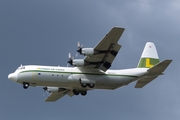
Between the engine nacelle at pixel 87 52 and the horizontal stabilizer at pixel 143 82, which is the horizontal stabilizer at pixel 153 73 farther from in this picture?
the engine nacelle at pixel 87 52

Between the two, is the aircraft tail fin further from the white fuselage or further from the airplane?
the white fuselage

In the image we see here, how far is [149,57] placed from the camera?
127 feet

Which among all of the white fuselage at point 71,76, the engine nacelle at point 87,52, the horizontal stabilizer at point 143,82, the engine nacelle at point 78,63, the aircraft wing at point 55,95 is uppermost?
the engine nacelle at point 87,52

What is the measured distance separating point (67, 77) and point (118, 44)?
15.8 ft

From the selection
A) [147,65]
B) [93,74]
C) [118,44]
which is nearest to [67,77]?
[93,74]

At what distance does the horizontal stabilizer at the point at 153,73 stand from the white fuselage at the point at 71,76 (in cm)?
52

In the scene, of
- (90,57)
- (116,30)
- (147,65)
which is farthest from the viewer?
(147,65)

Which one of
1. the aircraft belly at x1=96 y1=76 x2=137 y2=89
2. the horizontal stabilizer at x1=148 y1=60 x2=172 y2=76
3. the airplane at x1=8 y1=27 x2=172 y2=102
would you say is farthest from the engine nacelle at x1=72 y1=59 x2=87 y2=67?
the horizontal stabilizer at x1=148 y1=60 x2=172 y2=76

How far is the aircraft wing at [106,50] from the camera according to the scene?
32906mm

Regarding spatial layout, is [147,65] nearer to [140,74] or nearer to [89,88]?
[140,74]

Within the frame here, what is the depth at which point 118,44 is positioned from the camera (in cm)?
3419

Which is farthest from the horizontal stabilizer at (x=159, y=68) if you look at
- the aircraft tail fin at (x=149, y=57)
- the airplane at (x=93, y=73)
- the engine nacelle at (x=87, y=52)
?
the engine nacelle at (x=87, y=52)

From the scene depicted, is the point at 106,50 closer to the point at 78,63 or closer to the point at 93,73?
the point at 78,63

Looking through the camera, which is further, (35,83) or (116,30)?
(35,83)
